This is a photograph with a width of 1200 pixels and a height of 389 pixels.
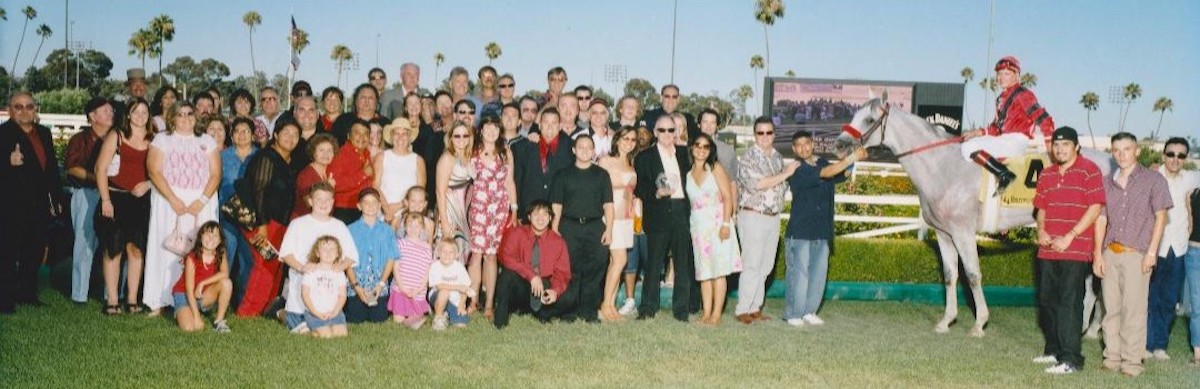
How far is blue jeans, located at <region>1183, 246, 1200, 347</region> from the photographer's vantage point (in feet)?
25.7

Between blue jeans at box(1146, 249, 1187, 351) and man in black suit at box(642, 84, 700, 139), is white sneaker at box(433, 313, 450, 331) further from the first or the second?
blue jeans at box(1146, 249, 1187, 351)

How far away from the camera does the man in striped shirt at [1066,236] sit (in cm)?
707

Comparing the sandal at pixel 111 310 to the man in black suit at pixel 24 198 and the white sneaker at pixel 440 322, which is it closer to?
the man in black suit at pixel 24 198

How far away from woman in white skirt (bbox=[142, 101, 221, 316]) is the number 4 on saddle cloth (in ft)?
21.0

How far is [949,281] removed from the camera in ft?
29.5

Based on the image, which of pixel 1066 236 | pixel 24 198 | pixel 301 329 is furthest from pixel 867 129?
pixel 24 198

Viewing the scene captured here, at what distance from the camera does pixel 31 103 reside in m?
8.30

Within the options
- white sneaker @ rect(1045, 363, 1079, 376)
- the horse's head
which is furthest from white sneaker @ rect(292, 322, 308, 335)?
white sneaker @ rect(1045, 363, 1079, 376)

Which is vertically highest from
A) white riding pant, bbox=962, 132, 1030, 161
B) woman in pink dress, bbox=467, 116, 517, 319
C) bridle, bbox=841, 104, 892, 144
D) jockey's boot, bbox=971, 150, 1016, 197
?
bridle, bbox=841, 104, 892, 144

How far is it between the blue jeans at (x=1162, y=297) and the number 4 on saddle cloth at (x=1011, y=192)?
1.28 m

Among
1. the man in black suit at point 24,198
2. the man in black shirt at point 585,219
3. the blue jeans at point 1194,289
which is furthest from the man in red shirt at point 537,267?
the blue jeans at point 1194,289

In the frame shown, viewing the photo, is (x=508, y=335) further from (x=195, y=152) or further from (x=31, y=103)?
(x=31, y=103)

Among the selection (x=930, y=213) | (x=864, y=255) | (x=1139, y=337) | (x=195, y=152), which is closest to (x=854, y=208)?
(x=864, y=255)

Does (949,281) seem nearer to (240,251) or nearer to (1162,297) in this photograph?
(1162,297)
